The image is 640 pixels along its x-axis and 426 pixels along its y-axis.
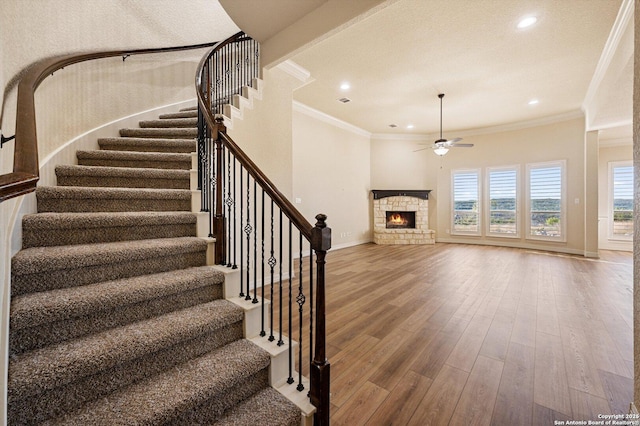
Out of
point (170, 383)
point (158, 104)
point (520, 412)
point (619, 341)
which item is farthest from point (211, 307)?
point (158, 104)

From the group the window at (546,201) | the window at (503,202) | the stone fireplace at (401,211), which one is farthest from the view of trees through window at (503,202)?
the stone fireplace at (401,211)

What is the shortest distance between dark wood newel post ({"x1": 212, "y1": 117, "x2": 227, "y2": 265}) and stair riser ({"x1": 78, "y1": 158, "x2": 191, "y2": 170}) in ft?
2.85

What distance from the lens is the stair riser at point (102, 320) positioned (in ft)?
Answer: 4.03

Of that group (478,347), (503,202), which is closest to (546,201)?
(503,202)

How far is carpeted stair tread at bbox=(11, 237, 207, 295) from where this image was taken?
4.69 ft

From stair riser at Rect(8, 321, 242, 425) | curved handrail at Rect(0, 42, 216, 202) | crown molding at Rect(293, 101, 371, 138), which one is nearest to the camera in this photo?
curved handrail at Rect(0, 42, 216, 202)

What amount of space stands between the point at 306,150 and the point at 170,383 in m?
5.48

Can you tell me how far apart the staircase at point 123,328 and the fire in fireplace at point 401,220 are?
7036 millimetres

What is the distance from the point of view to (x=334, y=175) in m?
7.05

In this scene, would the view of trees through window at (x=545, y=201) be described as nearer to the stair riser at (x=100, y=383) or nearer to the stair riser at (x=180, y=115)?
the stair riser at (x=180, y=115)

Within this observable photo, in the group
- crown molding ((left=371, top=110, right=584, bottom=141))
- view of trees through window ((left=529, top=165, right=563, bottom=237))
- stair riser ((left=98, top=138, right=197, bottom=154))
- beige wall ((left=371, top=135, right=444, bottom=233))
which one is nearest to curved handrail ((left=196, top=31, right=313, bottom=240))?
stair riser ((left=98, top=138, right=197, bottom=154))

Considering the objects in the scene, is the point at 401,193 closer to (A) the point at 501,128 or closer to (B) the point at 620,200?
(A) the point at 501,128

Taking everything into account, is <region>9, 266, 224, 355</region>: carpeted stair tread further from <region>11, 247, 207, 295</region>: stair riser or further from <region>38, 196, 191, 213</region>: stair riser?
<region>38, 196, 191, 213</region>: stair riser

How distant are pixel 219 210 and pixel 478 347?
2.54m
